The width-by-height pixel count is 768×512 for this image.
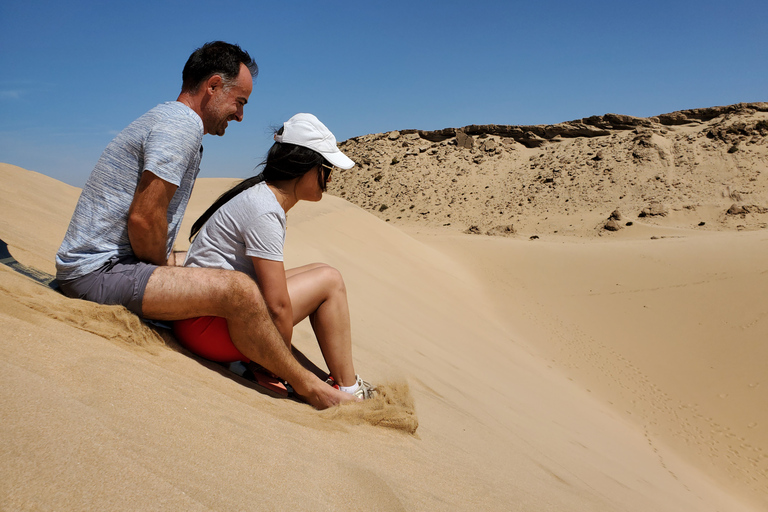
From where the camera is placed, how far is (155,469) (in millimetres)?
1146

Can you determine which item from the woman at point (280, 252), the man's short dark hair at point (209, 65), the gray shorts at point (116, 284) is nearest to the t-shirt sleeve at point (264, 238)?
the woman at point (280, 252)

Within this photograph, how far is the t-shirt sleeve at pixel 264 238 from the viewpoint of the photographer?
6.46ft

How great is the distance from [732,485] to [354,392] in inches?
179

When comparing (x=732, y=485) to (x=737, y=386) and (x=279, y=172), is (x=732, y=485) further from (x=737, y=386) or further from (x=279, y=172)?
(x=279, y=172)

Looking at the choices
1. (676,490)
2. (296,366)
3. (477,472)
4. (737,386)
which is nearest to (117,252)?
(296,366)

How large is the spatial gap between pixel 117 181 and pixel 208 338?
0.71 m

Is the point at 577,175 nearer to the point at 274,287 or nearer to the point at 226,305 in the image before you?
the point at 274,287

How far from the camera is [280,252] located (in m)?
1.99

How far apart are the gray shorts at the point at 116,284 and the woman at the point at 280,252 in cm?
22

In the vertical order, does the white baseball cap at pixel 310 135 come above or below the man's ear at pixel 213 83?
below

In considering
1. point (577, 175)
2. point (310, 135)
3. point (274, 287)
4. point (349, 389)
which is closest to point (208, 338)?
point (274, 287)

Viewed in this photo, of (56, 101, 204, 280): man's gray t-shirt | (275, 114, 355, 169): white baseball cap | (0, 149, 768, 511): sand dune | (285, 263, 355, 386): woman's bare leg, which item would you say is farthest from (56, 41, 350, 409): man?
(275, 114, 355, 169): white baseball cap

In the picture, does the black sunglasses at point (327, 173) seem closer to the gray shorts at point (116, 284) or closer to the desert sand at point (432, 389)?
the gray shorts at point (116, 284)

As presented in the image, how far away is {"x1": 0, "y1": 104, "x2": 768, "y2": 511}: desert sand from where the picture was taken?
1.22m
